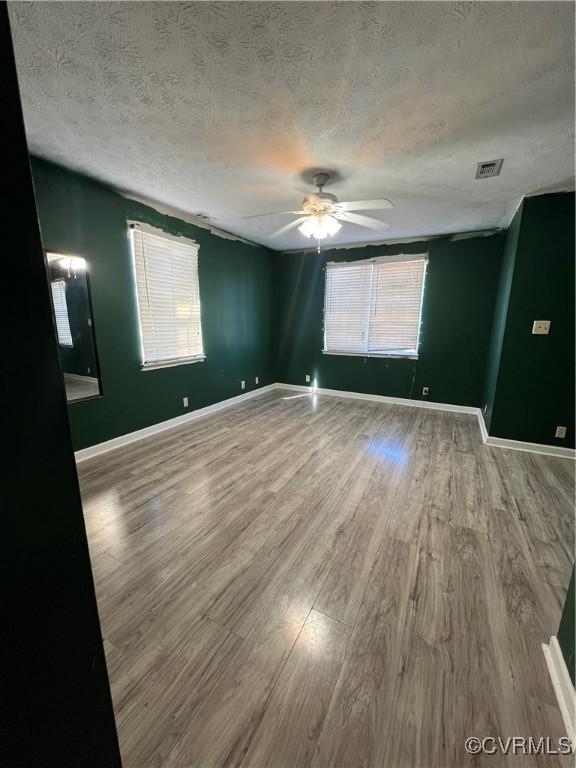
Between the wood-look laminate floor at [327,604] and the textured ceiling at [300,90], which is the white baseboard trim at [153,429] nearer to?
the wood-look laminate floor at [327,604]

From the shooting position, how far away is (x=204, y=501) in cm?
223

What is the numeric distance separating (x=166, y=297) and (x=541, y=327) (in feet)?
13.2

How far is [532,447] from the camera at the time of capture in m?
3.11

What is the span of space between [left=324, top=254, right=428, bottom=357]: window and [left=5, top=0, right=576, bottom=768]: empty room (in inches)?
31.7

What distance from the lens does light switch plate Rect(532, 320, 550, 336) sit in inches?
114

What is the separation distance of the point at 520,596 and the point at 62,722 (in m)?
1.90

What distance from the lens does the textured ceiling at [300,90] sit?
3.97 feet

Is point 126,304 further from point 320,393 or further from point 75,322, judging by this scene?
point 320,393

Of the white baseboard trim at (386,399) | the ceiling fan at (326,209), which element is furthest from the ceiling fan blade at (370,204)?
the white baseboard trim at (386,399)

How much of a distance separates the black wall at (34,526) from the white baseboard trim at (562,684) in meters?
1.48

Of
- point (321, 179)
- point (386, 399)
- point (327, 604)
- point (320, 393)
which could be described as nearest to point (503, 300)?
point (386, 399)

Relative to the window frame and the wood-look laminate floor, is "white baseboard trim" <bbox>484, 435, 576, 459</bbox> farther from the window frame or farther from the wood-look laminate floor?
the window frame

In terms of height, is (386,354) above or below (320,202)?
below

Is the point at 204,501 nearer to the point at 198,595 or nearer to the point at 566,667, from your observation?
the point at 198,595
